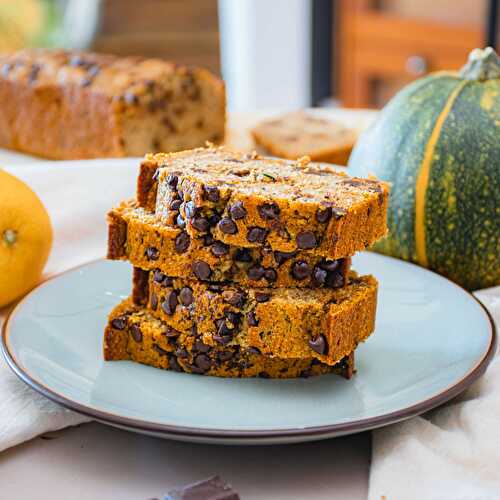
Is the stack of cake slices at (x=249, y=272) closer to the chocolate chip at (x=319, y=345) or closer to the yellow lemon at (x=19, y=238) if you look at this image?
the chocolate chip at (x=319, y=345)

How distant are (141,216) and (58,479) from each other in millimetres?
507

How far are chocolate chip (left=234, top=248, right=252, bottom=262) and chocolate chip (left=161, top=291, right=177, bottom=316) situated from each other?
0.45 ft

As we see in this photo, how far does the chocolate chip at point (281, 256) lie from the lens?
1427 millimetres

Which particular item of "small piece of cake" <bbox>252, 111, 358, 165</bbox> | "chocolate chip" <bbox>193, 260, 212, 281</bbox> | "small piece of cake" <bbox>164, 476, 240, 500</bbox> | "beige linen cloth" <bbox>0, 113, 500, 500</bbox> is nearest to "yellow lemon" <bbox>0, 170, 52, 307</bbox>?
"beige linen cloth" <bbox>0, 113, 500, 500</bbox>

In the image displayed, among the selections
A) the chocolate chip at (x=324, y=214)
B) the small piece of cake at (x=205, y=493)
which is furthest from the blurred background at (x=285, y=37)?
the small piece of cake at (x=205, y=493)

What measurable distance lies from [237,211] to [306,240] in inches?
4.8

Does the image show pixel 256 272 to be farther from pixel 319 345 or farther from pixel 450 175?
pixel 450 175

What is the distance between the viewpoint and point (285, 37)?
19.1ft

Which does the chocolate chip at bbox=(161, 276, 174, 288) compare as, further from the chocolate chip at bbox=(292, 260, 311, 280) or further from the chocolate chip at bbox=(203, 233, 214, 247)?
the chocolate chip at bbox=(292, 260, 311, 280)

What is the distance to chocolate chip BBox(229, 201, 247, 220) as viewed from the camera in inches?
54.6

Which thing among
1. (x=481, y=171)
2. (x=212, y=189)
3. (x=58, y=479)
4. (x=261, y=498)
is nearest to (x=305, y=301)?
(x=212, y=189)

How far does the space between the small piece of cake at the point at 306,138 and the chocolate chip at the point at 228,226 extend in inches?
52.9

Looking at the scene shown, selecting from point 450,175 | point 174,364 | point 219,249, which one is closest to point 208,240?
point 219,249

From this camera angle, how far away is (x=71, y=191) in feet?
7.59
